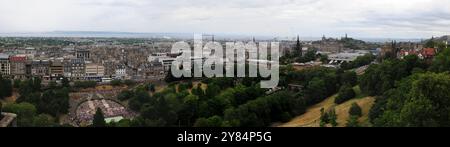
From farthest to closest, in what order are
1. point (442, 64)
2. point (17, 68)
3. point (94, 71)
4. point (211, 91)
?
point (94, 71)
point (17, 68)
point (211, 91)
point (442, 64)

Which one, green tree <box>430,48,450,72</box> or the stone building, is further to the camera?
the stone building

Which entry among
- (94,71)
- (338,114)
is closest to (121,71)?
(94,71)

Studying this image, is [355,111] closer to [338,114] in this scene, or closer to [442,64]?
[338,114]

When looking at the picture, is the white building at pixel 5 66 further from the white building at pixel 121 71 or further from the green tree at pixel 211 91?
the green tree at pixel 211 91

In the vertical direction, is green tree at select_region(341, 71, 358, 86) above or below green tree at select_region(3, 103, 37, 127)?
above

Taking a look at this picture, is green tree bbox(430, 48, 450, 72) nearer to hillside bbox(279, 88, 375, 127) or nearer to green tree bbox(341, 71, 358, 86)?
hillside bbox(279, 88, 375, 127)

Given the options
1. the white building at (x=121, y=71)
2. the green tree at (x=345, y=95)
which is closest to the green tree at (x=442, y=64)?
the green tree at (x=345, y=95)

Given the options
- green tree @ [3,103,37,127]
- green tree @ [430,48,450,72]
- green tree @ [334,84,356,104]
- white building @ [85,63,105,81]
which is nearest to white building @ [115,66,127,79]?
white building @ [85,63,105,81]

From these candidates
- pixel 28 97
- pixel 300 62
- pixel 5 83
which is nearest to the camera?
pixel 28 97

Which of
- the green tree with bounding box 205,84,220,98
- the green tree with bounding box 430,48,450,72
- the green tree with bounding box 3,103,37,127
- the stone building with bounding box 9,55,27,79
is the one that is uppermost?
the green tree with bounding box 430,48,450,72
